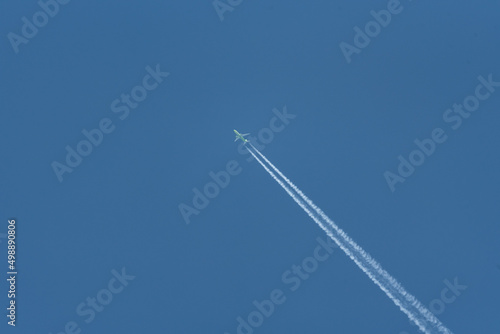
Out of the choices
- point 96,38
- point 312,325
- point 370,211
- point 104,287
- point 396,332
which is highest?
point 96,38

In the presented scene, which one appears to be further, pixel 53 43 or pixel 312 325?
pixel 53 43

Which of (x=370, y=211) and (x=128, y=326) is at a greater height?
(x=128, y=326)

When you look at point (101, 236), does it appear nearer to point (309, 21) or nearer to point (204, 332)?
point (204, 332)

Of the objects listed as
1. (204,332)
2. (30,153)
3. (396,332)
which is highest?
(30,153)

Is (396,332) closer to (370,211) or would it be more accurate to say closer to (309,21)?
(370,211)

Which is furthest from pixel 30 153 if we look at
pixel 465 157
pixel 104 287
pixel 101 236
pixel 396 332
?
pixel 465 157

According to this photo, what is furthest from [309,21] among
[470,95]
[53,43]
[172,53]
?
[53,43]
